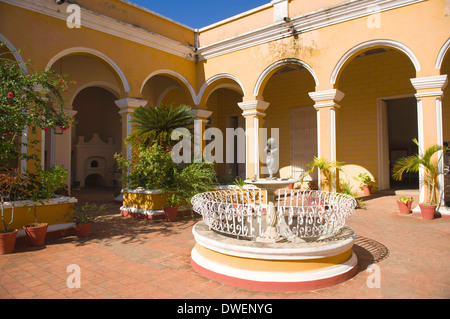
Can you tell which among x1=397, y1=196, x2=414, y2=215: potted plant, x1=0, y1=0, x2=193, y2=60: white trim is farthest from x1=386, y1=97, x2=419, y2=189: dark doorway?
x1=0, y1=0, x2=193, y2=60: white trim

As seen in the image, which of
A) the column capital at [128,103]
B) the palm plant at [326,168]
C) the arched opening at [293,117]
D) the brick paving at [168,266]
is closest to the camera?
the brick paving at [168,266]

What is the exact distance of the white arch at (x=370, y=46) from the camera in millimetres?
7266

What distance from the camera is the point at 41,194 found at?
5.88 m

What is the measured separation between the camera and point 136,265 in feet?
13.8

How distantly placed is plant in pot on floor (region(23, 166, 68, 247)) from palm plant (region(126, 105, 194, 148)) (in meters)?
2.20

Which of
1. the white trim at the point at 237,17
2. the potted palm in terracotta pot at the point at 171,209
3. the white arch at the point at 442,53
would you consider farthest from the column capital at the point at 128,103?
the white arch at the point at 442,53

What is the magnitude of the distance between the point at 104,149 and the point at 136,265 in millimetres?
12767

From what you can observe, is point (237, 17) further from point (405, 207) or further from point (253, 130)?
point (405, 207)

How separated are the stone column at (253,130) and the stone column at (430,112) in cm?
432

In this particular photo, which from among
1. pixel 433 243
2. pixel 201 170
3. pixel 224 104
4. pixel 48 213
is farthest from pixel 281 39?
pixel 48 213

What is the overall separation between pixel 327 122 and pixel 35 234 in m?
7.20

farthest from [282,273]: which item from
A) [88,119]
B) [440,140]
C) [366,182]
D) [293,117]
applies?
[88,119]

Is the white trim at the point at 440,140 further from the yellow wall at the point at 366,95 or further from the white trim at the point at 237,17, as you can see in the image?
the white trim at the point at 237,17

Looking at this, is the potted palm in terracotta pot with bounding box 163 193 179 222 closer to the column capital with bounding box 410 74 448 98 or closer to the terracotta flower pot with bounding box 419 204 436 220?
the terracotta flower pot with bounding box 419 204 436 220
